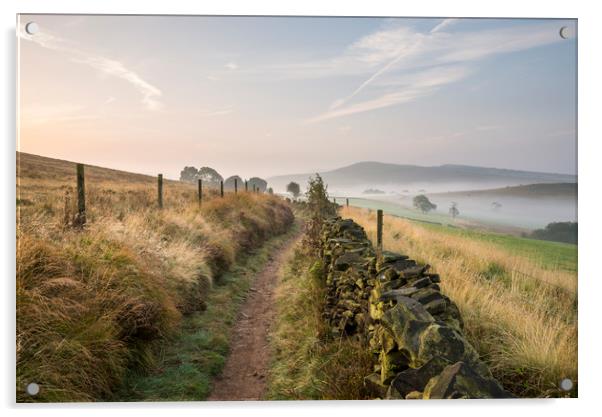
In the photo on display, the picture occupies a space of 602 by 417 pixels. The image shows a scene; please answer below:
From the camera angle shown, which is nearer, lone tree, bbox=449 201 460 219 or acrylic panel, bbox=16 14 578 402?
acrylic panel, bbox=16 14 578 402

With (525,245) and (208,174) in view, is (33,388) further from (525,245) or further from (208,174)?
(525,245)

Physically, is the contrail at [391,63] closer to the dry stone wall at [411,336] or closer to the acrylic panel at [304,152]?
the acrylic panel at [304,152]

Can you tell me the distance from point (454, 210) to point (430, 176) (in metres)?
0.60

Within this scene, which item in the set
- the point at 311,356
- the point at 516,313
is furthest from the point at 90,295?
the point at 516,313

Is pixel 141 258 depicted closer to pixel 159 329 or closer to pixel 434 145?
pixel 159 329

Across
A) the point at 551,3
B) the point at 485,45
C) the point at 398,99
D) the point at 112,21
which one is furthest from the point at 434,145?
the point at 112,21

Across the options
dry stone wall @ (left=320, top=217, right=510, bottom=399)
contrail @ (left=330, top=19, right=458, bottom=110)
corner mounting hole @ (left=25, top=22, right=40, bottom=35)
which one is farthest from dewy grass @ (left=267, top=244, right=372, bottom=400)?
corner mounting hole @ (left=25, top=22, right=40, bottom=35)

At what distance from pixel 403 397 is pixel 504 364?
1.42 metres

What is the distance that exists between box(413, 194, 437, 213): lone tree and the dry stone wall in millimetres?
1093

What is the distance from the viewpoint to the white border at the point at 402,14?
4.25 meters

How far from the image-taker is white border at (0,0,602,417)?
4.25 meters

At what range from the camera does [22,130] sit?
4617 millimetres

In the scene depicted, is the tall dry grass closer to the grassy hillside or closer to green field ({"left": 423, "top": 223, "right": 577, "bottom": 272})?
green field ({"left": 423, "top": 223, "right": 577, "bottom": 272})

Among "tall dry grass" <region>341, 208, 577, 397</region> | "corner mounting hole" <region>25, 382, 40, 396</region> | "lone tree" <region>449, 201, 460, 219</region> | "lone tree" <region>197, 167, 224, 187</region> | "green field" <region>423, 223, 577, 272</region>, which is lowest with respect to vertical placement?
"corner mounting hole" <region>25, 382, 40, 396</region>
